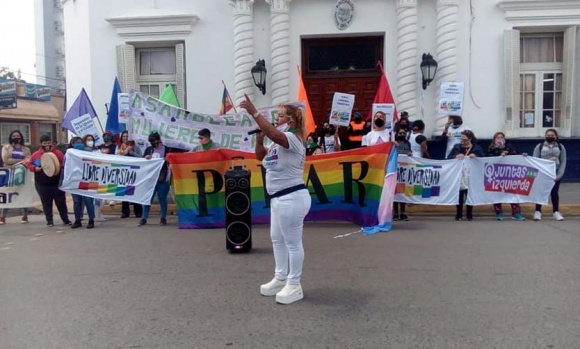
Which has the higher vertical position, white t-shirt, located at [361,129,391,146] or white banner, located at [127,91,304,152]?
white banner, located at [127,91,304,152]

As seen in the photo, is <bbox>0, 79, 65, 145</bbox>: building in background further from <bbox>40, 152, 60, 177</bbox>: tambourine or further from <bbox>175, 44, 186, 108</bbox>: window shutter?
<bbox>40, 152, 60, 177</bbox>: tambourine

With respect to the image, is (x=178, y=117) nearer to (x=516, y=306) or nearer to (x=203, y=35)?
(x=203, y=35)

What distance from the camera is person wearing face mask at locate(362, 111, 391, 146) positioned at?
1036 cm

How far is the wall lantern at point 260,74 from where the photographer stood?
14.3m

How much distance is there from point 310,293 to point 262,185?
4.27 meters

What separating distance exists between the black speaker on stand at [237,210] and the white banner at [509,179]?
4956mm

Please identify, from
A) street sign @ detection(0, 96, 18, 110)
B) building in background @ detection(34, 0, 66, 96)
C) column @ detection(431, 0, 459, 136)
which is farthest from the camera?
building in background @ detection(34, 0, 66, 96)

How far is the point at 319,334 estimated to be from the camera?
177 inches

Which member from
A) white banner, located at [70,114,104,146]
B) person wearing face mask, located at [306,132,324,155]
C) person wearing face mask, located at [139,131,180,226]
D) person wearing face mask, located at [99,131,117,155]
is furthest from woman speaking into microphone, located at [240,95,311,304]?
white banner, located at [70,114,104,146]

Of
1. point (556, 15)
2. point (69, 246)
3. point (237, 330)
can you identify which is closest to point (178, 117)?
point (69, 246)

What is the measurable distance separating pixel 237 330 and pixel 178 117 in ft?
24.7

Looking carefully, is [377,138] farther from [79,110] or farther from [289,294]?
[79,110]

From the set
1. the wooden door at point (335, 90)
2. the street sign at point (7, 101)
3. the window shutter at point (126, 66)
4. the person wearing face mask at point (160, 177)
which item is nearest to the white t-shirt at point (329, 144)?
Answer: the wooden door at point (335, 90)

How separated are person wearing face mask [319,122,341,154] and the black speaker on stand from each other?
15.4ft
